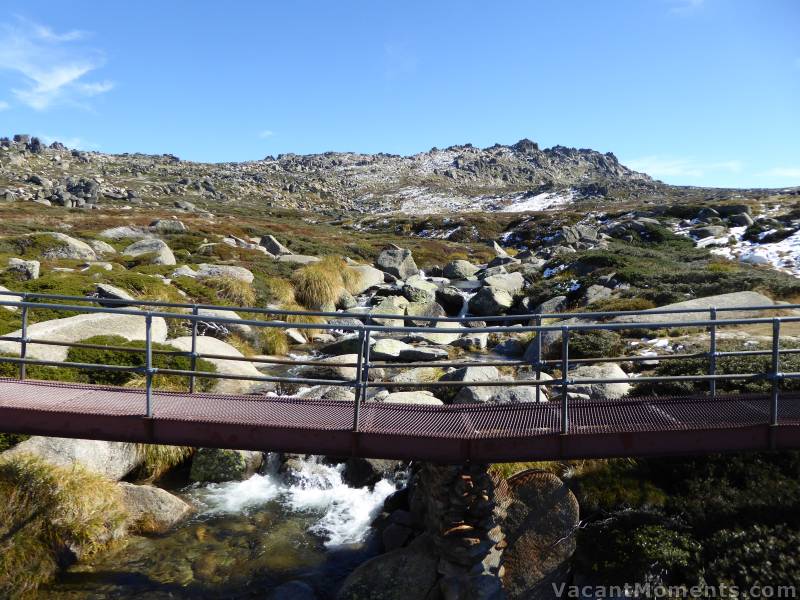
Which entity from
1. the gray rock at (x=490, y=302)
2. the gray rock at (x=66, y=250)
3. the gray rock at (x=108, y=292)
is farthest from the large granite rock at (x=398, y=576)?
the gray rock at (x=66, y=250)

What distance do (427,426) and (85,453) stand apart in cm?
638

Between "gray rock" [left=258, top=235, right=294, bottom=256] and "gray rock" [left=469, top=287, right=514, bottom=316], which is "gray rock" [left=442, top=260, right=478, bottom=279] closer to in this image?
"gray rock" [left=469, top=287, right=514, bottom=316]

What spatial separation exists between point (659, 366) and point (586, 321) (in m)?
7.05

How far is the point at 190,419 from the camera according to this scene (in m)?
7.50

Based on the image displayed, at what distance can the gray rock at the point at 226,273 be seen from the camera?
24719 mm

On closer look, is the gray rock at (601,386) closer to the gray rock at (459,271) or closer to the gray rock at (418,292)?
the gray rock at (418,292)

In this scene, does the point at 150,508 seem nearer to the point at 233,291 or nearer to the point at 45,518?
the point at 45,518

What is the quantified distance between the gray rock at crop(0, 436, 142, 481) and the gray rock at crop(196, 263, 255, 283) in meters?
14.4

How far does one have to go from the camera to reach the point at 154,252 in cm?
2889

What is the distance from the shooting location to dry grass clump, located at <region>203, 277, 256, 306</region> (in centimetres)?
2283

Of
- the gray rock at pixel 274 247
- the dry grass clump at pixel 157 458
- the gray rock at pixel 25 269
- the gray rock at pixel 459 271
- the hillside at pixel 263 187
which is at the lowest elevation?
the dry grass clump at pixel 157 458

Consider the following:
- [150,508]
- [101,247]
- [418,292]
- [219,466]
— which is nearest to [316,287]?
[418,292]

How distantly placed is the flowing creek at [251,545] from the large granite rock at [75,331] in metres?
4.71

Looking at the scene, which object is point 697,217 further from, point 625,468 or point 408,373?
point 625,468
